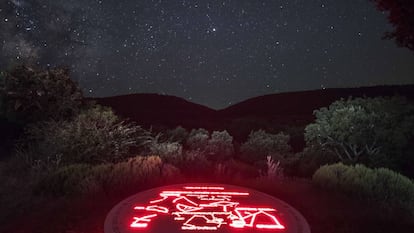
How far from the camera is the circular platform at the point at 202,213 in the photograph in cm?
692

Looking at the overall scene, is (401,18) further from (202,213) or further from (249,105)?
(249,105)

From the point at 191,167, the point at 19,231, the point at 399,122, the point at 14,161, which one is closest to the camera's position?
the point at 19,231

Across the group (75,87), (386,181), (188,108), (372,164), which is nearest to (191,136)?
(75,87)

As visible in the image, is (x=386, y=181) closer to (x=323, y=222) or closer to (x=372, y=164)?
(x=323, y=222)

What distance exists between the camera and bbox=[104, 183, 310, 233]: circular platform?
6922 millimetres

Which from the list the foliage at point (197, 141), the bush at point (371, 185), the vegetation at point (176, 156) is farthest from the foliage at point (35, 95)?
the bush at point (371, 185)

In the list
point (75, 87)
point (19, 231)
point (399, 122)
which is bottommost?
point (19, 231)

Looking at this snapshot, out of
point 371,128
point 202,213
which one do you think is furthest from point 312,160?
point 202,213

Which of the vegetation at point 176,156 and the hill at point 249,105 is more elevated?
the hill at point 249,105

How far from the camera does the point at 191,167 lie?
13.2m

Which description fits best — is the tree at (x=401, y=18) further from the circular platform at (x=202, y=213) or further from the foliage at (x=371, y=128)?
the foliage at (x=371, y=128)

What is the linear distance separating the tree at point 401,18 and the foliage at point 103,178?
6282 millimetres

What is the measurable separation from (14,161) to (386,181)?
12395 mm

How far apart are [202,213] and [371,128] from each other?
14056 mm
